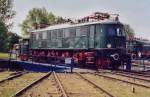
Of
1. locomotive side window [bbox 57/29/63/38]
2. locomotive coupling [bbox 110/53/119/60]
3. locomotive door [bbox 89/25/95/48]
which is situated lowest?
locomotive coupling [bbox 110/53/119/60]

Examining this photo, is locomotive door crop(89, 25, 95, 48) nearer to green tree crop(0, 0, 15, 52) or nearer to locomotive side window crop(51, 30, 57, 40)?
locomotive side window crop(51, 30, 57, 40)

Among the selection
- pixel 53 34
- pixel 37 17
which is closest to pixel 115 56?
pixel 53 34

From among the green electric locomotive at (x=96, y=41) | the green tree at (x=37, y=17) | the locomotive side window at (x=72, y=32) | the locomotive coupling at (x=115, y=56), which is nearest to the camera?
the locomotive coupling at (x=115, y=56)

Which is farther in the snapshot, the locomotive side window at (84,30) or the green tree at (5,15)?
the green tree at (5,15)

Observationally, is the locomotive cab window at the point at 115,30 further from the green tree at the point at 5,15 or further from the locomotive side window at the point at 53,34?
the green tree at the point at 5,15

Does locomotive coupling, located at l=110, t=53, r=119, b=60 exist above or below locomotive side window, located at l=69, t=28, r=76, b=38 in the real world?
below

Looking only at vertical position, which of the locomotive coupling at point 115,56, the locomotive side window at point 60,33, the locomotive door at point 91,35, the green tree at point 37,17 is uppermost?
the green tree at point 37,17

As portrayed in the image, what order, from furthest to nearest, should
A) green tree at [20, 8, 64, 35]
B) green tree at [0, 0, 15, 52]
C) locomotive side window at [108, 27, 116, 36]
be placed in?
1. green tree at [20, 8, 64, 35]
2. green tree at [0, 0, 15, 52]
3. locomotive side window at [108, 27, 116, 36]

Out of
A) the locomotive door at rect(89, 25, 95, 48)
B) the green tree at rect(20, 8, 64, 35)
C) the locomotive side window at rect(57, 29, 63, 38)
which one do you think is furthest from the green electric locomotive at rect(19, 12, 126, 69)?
the green tree at rect(20, 8, 64, 35)

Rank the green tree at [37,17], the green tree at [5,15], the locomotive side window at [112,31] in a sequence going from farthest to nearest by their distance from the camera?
1. the green tree at [37,17]
2. the green tree at [5,15]
3. the locomotive side window at [112,31]

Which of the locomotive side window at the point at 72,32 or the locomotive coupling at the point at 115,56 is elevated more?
the locomotive side window at the point at 72,32

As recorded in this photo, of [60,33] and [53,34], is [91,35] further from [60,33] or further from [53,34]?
[53,34]

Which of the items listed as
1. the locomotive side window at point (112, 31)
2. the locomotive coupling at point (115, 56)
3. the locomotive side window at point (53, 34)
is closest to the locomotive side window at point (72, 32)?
the locomotive side window at point (53, 34)

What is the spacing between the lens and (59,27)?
108 ft
